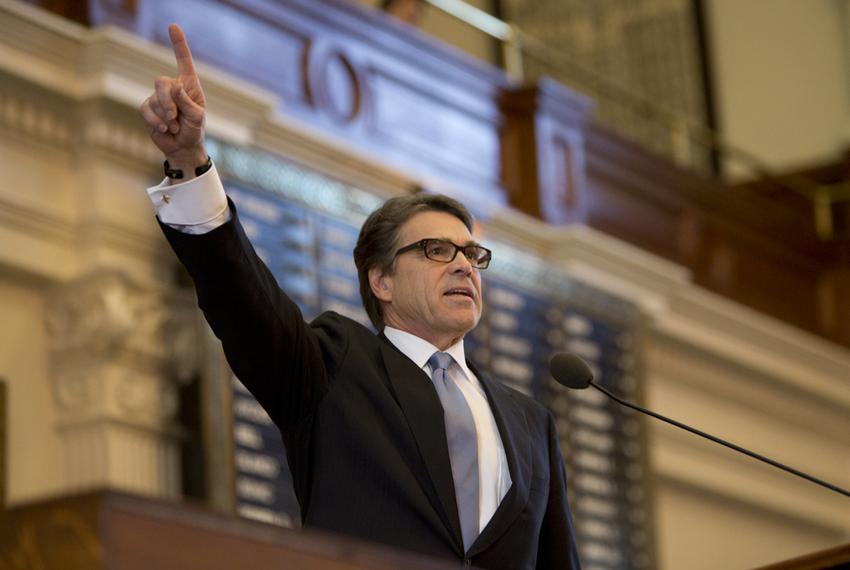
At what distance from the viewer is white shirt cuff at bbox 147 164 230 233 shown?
287cm

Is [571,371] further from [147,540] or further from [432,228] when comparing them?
[147,540]

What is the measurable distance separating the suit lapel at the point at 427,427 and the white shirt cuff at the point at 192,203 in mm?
472

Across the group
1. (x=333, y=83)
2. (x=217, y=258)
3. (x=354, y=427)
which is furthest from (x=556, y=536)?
(x=333, y=83)

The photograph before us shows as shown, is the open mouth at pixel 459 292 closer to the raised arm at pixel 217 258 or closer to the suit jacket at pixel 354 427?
the suit jacket at pixel 354 427

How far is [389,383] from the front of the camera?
3.16 meters

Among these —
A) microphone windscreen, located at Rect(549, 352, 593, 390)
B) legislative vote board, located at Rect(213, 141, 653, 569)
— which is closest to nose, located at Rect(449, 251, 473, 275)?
microphone windscreen, located at Rect(549, 352, 593, 390)

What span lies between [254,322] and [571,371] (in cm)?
71

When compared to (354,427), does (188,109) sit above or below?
above

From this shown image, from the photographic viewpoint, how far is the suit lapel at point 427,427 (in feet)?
9.87

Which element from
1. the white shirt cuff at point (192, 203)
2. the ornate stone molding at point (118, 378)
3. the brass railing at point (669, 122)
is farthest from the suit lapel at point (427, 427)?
the brass railing at point (669, 122)

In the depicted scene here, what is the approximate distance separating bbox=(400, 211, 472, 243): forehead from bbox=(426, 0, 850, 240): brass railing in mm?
4869

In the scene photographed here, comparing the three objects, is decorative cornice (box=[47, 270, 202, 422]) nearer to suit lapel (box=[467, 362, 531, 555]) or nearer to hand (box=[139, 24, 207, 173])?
suit lapel (box=[467, 362, 531, 555])

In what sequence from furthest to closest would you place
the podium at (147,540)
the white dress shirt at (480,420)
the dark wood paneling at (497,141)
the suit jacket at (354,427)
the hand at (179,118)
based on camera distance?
the dark wood paneling at (497,141) < the white dress shirt at (480,420) < the suit jacket at (354,427) < the hand at (179,118) < the podium at (147,540)

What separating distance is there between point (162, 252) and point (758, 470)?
4.12 m
